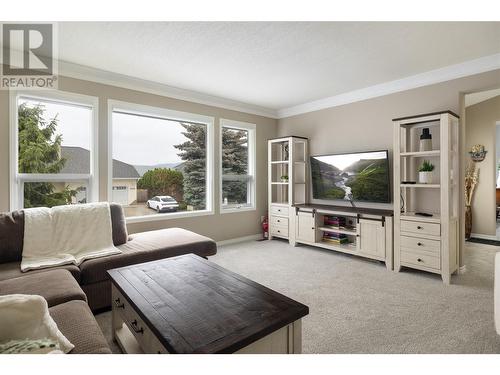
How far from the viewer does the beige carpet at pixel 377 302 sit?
1.89 m

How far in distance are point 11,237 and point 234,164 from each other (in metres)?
3.21

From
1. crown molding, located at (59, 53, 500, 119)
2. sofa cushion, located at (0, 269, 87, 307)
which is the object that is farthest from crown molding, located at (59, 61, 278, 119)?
sofa cushion, located at (0, 269, 87, 307)

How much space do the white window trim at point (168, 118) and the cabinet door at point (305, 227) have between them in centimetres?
143

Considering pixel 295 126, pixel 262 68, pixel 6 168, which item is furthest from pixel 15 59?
pixel 295 126

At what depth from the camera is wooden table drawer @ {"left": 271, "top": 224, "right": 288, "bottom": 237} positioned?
15.6ft

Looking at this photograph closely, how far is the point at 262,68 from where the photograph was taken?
3.31 metres

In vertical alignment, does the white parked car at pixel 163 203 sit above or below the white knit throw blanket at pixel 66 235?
above

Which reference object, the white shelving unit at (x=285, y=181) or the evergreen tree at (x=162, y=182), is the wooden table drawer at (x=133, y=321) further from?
the white shelving unit at (x=285, y=181)

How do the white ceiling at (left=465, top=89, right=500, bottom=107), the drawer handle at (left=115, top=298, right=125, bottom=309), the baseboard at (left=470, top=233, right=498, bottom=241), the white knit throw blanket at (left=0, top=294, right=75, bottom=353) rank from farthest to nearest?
the baseboard at (left=470, top=233, right=498, bottom=241), the white ceiling at (left=465, top=89, right=500, bottom=107), the drawer handle at (left=115, top=298, right=125, bottom=309), the white knit throw blanket at (left=0, top=294, right=75, bottom=353)

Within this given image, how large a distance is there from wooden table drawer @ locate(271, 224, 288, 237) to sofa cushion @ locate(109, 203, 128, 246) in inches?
104

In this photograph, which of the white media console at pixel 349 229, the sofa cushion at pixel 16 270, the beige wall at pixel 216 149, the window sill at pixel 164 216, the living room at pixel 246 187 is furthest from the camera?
the window sill at pixel 164 216

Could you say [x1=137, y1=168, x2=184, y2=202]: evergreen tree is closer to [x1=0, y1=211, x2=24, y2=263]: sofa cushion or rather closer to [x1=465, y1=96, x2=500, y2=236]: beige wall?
[x1=0, y1=211, x2=24, y2=263]: sofa cushion

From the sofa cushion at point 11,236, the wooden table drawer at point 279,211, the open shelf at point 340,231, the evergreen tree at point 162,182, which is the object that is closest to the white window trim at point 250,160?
the wooden table drawer at point 279,211
